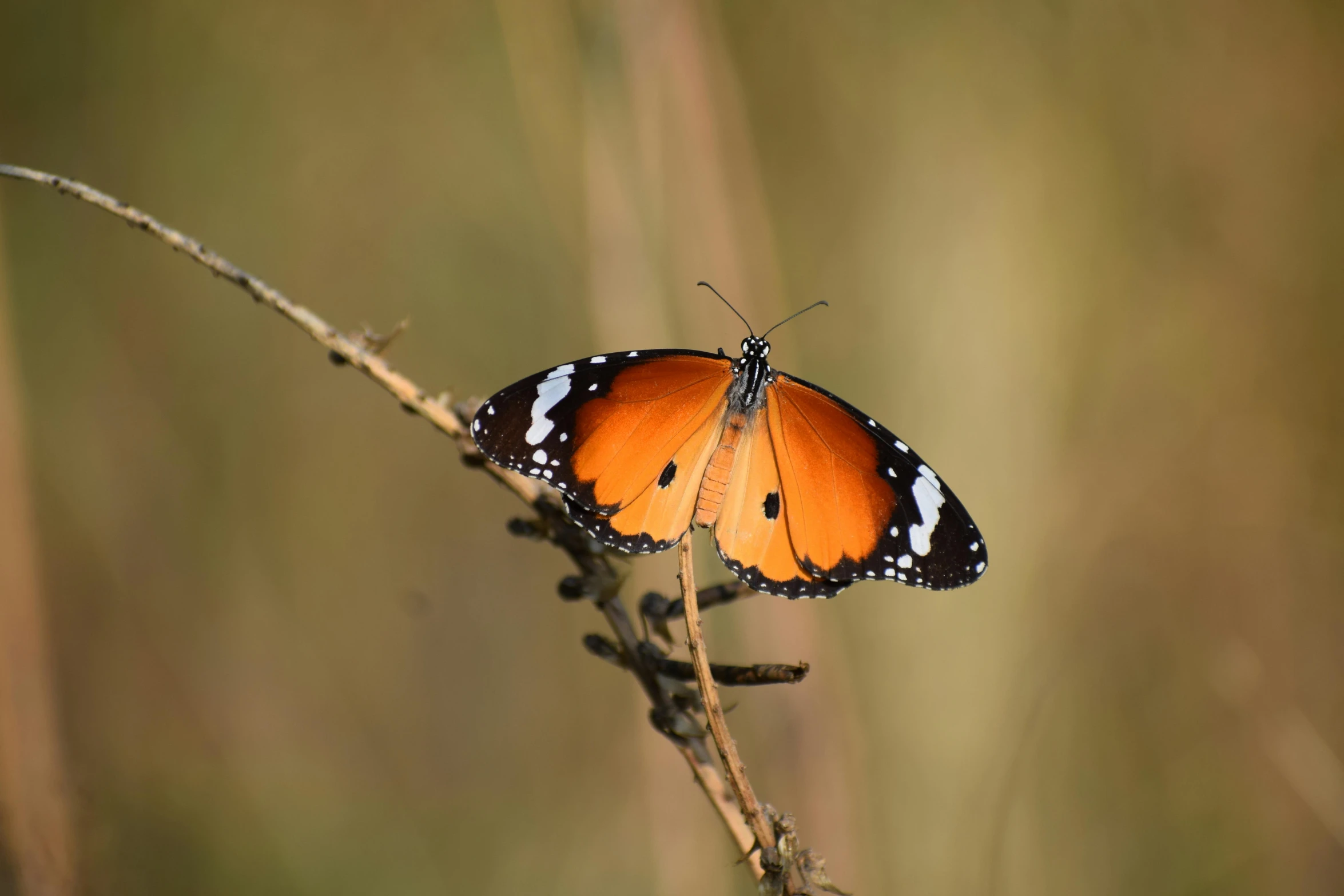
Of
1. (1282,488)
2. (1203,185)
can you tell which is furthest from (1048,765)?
(1203,185)

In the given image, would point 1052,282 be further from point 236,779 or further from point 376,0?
point 236,779

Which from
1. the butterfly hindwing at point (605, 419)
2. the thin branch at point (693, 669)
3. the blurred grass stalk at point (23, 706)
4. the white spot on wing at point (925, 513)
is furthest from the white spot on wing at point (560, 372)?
the blurred grass stalk at point (23, 706)

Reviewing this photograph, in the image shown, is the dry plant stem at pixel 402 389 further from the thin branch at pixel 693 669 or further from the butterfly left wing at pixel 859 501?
the butterfly left wing at pixel 859 501

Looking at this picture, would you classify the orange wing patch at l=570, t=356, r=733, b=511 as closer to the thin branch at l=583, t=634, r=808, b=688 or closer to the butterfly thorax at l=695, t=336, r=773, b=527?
the butterfly thorax at l=695, t=336, r=773, b=527

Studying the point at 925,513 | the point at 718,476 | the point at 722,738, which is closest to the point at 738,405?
the point at 718,476

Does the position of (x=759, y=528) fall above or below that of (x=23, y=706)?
above

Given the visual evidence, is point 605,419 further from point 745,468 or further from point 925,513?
point 925,513
